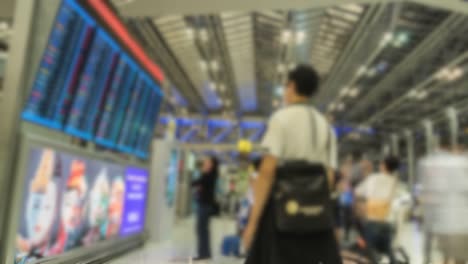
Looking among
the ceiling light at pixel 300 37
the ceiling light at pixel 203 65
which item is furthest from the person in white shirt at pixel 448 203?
the ceiling light at pixel 203 65

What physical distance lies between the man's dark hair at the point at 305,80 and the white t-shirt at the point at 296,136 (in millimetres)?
97

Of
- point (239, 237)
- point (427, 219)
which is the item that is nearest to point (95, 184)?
point (239, 237)

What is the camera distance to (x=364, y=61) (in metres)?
11.6

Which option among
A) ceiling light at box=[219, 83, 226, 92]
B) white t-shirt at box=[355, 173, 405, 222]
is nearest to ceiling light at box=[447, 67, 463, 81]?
ceiling light at box=[219, 83, 226, 92]

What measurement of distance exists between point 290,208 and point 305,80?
0.62m

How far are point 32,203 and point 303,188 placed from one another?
2453 millimetres

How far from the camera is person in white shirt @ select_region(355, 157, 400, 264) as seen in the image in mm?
4062

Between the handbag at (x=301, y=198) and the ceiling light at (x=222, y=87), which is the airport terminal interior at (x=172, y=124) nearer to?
the handbag at (x=301, y=198)

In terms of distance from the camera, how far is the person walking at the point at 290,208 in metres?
1.58

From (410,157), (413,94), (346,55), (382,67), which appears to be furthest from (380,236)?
(410,157)

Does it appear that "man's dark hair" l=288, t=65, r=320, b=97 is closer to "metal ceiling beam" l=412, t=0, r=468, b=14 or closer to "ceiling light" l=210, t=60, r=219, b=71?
"metal ceiling beam" l=412, t=0, r=468, b=14

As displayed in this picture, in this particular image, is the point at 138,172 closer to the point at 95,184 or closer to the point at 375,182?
the point at 95,184

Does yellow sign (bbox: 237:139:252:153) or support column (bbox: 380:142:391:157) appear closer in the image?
yellow sign (bbox: 237:139:252:153)

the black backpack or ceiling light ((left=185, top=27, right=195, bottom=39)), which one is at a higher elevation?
ceiling light ((left=185, top=27, right=195, bottom=39))
